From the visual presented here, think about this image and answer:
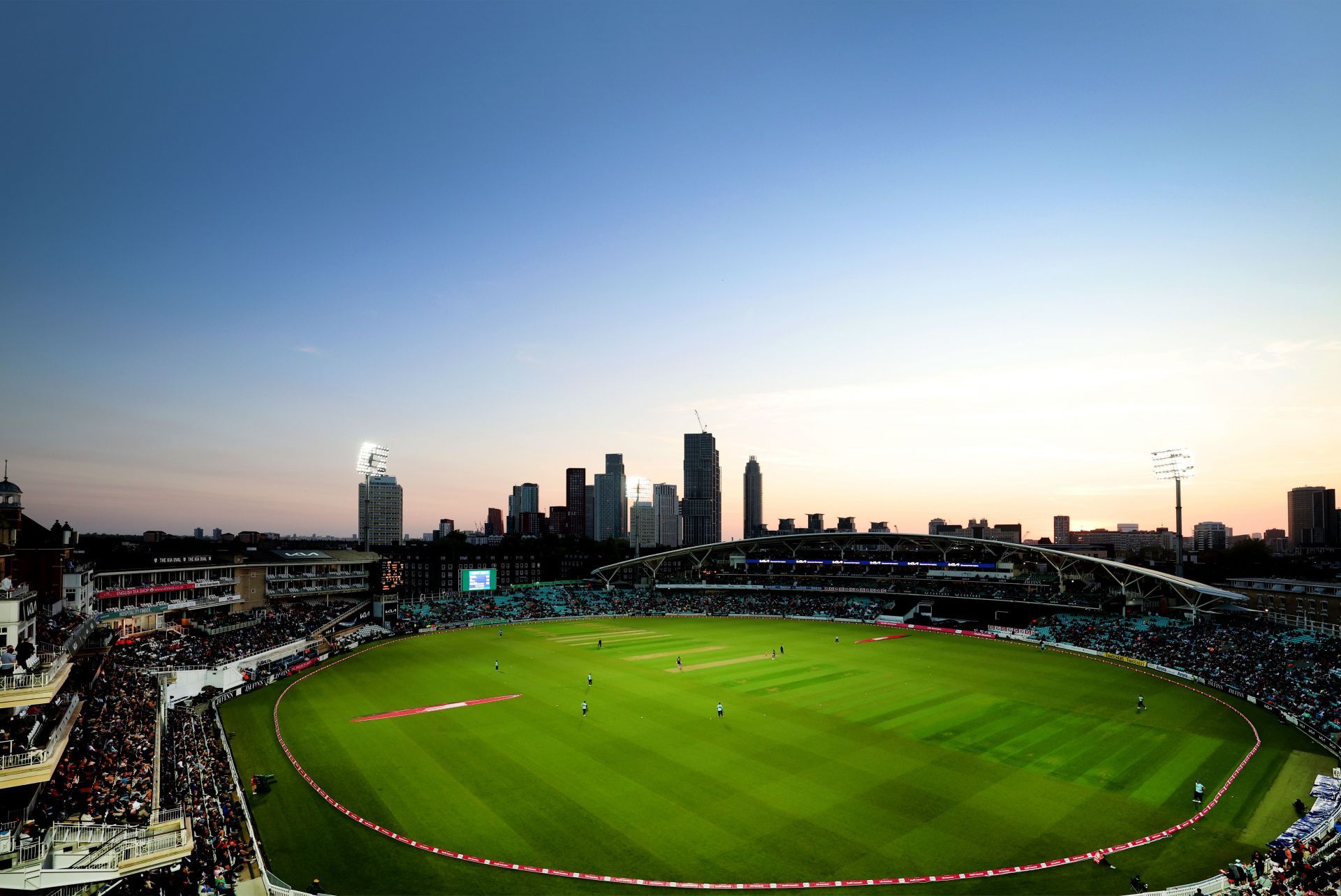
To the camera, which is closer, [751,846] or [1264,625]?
[751,846]

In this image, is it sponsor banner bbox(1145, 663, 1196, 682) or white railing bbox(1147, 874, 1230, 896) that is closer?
white railing bbox(1147, 874, 1230, 896)

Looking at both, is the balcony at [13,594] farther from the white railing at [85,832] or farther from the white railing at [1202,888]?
the white railing at [1202,888]

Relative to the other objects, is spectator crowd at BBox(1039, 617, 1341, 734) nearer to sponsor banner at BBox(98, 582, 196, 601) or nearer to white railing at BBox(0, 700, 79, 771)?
white railing at BBox(0, 700, 79, 771)

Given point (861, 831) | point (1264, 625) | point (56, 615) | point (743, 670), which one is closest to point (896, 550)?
point (1264, 625)

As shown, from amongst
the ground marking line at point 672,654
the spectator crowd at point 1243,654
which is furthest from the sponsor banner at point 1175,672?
the ground marking line at point 672,654

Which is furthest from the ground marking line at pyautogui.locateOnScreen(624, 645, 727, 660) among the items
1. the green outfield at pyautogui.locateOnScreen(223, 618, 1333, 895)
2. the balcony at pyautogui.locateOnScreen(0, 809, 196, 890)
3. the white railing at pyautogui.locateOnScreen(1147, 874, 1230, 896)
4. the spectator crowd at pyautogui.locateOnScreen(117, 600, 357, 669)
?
the balcony at pyautogui.locateOnScreen(0, 809, 196, 890)

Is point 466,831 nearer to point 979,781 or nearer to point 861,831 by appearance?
point 861,831
